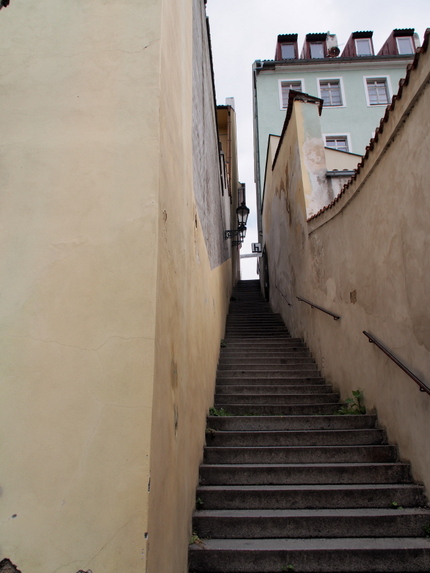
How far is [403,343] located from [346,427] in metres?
1.53

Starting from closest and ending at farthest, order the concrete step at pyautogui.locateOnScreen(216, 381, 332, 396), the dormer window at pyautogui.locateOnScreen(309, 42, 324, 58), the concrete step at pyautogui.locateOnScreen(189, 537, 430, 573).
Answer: the concrete step at pyautogui.locateOnScreen(189, 537, 430, 573) < the concrete step at pyautogui.locateOnScreen(216, 381, 332, 396) < the dormer window at pyautogui.locateOnScreen(309, 42, 324, 58)

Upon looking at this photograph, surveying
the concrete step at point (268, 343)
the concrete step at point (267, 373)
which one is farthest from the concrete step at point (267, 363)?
the concrete step at point (268, 343)

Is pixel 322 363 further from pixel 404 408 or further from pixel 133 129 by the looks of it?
pixel 133 129

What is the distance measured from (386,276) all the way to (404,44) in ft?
62.7

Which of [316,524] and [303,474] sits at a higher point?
[303,474]

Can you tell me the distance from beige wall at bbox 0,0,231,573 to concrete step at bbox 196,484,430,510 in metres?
1.16

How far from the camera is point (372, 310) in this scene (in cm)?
412

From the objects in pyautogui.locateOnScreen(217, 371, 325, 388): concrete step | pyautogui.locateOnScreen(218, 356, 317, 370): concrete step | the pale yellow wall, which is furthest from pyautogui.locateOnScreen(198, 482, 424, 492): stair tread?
pyautogui.locateOnScreen(218, 356, 317, 370): concrete step

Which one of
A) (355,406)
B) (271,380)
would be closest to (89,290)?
(355,406)

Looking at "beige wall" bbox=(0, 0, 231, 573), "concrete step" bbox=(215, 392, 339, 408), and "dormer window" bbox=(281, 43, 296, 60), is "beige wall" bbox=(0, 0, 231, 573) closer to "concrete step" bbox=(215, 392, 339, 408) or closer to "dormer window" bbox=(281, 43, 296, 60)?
"concrete step" bbox=(215, 392, 339, 408)

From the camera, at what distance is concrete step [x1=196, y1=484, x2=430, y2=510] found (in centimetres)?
328

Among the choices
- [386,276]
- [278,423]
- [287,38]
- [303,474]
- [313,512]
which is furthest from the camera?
[287,38]

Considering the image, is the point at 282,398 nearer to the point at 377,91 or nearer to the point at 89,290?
the point at 89,290

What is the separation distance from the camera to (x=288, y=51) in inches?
686
